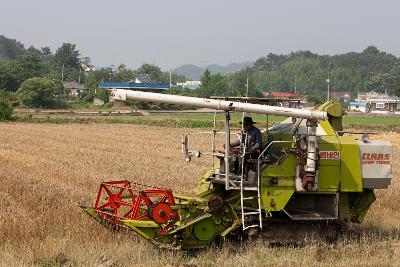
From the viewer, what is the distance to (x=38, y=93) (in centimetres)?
8262

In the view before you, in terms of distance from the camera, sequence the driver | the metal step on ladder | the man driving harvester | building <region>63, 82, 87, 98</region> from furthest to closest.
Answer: building <region>63, 82, 87, 98</region> < the driver < the man driving harvester < the metal step on ladder

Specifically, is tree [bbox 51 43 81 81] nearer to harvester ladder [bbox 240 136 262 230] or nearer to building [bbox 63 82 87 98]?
building [bbox 63 82 87 98]

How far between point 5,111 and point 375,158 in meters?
47.0

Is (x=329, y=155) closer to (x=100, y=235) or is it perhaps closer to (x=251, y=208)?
(x=251, y=208)

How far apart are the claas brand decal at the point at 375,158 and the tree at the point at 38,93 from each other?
7536cm

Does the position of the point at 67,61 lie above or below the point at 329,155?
above

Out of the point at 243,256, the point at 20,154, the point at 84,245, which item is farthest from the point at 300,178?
the point at 20,154

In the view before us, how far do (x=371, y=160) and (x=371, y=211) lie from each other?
131 inches

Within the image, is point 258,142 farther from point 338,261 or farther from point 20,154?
point 20,154

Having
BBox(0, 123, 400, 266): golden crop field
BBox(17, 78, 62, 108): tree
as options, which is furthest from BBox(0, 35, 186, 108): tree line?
BBox(0, 123, 400, 266): golden crop field

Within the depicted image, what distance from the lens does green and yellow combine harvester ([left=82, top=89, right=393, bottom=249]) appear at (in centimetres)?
933

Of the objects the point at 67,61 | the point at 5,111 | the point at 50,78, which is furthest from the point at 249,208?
the point at 67,61

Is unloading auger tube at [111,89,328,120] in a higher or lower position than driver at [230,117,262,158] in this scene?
higher

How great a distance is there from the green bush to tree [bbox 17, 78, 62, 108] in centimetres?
2873
